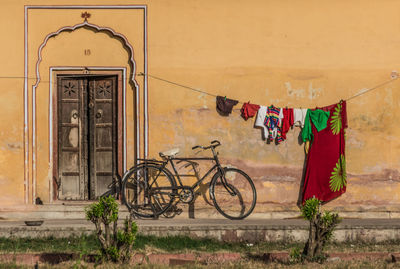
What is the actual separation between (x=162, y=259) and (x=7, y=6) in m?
5.00

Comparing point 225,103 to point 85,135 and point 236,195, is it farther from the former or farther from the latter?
point 85,135

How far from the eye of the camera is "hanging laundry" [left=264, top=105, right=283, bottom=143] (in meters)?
11.9

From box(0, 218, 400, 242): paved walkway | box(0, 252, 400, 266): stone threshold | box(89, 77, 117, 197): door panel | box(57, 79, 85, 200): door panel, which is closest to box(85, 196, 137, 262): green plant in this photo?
box(0, 252, 400, 266): stone threshold

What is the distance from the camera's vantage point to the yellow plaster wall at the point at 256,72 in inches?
467

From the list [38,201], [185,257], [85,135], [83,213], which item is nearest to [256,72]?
[85,135]

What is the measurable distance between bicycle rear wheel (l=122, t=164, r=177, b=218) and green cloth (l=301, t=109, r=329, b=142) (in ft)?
7.10

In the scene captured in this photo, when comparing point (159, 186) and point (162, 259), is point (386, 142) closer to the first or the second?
point (159, 186)

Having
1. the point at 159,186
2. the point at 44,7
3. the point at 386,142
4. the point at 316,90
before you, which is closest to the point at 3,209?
the point at 159,186

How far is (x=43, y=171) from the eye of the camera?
11906mm

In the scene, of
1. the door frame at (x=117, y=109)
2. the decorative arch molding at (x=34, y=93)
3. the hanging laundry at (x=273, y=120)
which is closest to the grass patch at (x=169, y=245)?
the decorative arch molding at (x=34, y=93)

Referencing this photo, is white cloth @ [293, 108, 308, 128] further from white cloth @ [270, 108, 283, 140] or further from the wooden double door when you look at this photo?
the wooden double door

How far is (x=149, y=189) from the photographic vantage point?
11789 mm

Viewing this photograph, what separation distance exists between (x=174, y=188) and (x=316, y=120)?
7.80ft

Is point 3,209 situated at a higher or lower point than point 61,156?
lower
